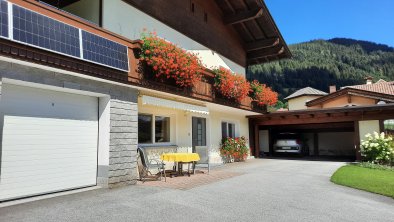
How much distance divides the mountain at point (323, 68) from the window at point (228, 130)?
66.2m

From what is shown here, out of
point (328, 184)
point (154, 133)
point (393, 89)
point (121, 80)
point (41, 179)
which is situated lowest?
point (328, 184)

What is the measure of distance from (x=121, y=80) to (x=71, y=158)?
2730 mm

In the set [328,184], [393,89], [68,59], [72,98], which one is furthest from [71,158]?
[393,89]

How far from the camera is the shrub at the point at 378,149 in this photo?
1538 cm

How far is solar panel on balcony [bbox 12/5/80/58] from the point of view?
21.6 ft

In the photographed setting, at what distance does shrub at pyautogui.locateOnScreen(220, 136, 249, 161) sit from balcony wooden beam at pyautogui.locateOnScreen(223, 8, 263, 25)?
289 inches

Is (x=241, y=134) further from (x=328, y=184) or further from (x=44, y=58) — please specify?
(x=44, y=58)

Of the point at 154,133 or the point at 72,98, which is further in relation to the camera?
the point at 154,133

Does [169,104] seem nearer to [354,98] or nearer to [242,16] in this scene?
[242,16]

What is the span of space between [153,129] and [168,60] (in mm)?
3446

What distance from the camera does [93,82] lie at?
28.4 ft

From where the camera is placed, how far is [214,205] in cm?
696

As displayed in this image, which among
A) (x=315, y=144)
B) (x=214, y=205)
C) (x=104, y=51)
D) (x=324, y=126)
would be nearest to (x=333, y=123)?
(x=324, y=126)

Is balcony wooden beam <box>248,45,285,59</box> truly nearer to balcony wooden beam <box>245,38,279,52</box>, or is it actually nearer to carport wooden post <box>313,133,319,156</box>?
balcony wooden beam <box>245,38,279,52</box>
